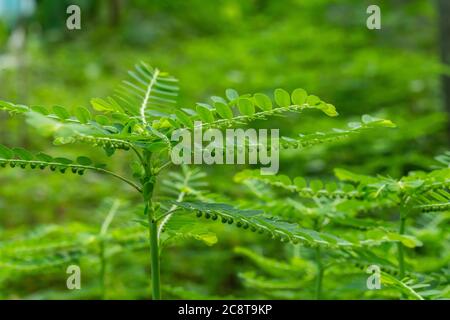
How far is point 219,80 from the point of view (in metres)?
3.89

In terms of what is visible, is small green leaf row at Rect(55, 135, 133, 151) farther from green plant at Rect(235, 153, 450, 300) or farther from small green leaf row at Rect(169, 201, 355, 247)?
green plant at Rect(235, 153, 450, 300)

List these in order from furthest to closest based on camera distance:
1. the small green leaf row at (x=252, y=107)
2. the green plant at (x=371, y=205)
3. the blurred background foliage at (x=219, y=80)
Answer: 1. the blurred background foliage at (x=219, y=80)
2. the green plant at (x=371, y=205)
3. the small green leaf row at (x=252, y=107)

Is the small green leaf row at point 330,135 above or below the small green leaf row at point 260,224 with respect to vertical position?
above

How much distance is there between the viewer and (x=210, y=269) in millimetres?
2641

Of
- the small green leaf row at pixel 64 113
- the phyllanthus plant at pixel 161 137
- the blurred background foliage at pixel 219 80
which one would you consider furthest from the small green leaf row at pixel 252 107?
the blurred background foliage at pixel 219 80

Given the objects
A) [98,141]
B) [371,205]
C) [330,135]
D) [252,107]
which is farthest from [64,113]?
[371,205]

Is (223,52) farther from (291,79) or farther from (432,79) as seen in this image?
(432,79)

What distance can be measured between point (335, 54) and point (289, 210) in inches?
128

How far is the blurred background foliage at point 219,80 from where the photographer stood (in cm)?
266

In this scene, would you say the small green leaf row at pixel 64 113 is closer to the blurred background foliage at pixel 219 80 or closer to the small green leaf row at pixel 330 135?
the small green leaf row at pixel 330 135

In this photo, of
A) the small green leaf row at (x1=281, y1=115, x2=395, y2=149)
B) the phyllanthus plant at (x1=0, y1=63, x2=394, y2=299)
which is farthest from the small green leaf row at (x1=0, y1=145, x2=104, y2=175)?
the small green leaf row at (x1=281, y1=115, x2=395, y2=149)

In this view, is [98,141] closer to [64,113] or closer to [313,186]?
[64,113]

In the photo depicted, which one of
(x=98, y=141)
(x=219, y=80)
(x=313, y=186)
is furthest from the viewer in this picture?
(x=219, y=80)

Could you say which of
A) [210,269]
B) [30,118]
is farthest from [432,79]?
[30,118]
